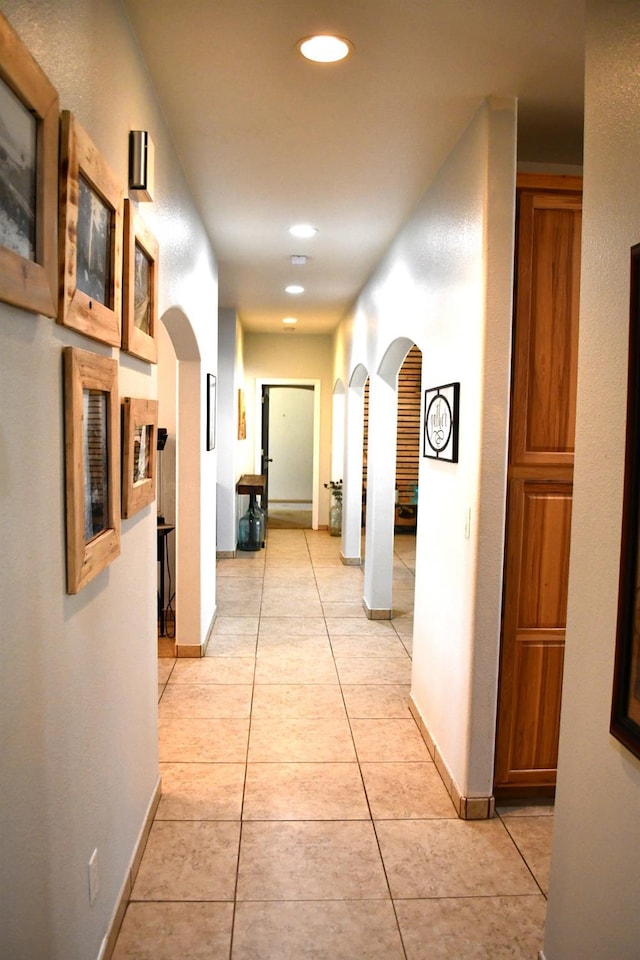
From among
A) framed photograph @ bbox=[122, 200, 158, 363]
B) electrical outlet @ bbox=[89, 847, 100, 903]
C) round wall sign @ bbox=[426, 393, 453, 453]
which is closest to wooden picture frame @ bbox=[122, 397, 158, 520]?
framed photograph @ bbox=[122, 200, 158, 363]

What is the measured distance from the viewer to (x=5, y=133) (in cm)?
109

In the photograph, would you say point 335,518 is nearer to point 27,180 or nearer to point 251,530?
point 251,530

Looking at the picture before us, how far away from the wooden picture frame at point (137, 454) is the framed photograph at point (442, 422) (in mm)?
1303

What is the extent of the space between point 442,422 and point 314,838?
1890 millimetres

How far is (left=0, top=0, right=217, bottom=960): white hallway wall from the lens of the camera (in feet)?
3.94

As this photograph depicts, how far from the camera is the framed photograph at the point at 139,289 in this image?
6.53 feet

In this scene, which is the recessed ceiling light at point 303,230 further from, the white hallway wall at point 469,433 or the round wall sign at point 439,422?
the round wall sign at point 439,422

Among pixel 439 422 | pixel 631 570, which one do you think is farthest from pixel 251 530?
pixel 631 570

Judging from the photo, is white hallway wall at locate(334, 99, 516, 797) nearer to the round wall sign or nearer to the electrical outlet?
the round wall sign

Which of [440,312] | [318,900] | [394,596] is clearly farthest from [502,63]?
[394,596]

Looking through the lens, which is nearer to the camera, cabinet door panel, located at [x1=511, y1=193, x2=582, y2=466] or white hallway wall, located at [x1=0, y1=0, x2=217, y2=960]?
white hallway wall, located at [x1=0, y1=0, x2=217, y2=960]

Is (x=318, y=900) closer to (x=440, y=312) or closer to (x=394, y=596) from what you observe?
(x=440, y=312)

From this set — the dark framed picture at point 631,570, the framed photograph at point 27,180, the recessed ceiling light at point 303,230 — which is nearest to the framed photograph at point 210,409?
the recessed ceiling light at point 303,230

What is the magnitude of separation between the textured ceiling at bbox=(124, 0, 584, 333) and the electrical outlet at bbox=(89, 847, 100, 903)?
247 centimetres
